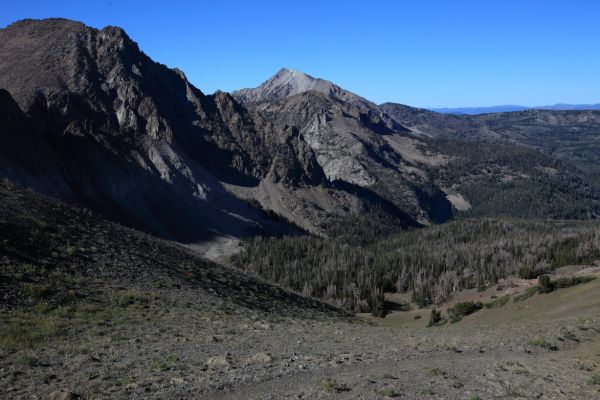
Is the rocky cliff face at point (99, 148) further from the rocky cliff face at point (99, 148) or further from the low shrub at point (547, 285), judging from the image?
the low shrub at point (547, 285)

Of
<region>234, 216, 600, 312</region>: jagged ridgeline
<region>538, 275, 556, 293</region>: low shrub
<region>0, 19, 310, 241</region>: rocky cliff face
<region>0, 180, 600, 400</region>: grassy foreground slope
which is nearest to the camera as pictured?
<region>0, 180, 600, 400</region>: grassy foreground slope

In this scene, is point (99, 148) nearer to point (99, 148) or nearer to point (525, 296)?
point (99, 148)

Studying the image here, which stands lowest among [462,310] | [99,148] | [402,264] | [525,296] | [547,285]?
[402,264]

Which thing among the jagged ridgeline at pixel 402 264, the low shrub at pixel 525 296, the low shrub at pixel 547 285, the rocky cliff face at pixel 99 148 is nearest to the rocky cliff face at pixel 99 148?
the rocky cliff face at pixel 99 148

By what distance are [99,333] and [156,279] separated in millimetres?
15402

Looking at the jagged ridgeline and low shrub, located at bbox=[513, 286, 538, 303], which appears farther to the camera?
the jagged ridgeline

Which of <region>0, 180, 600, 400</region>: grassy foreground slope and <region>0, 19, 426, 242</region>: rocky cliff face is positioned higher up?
<region>0, 19, 426, 242</region>: rocky cliff face

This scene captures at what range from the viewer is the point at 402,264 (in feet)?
485

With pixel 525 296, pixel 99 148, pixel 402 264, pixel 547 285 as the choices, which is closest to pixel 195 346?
pixel 525 296

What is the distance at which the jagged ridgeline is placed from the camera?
12219 centimetres

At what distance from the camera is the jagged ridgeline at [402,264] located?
12219 cm

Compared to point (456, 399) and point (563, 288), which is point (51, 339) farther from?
point (563, 288)

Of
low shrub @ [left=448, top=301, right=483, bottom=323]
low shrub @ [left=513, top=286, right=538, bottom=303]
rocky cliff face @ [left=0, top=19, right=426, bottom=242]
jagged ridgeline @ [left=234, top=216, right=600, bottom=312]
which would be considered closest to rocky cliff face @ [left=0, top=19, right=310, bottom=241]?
rocky cliff face @ [left=0, top=19, right=426, bottom=242]

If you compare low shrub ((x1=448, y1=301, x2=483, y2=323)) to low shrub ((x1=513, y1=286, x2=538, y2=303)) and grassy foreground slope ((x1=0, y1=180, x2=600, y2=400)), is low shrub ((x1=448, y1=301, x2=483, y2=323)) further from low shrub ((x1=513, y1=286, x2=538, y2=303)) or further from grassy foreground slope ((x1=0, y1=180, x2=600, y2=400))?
grassy foreground slope ((x1=0, y1=180, x2=600, y2=400))
